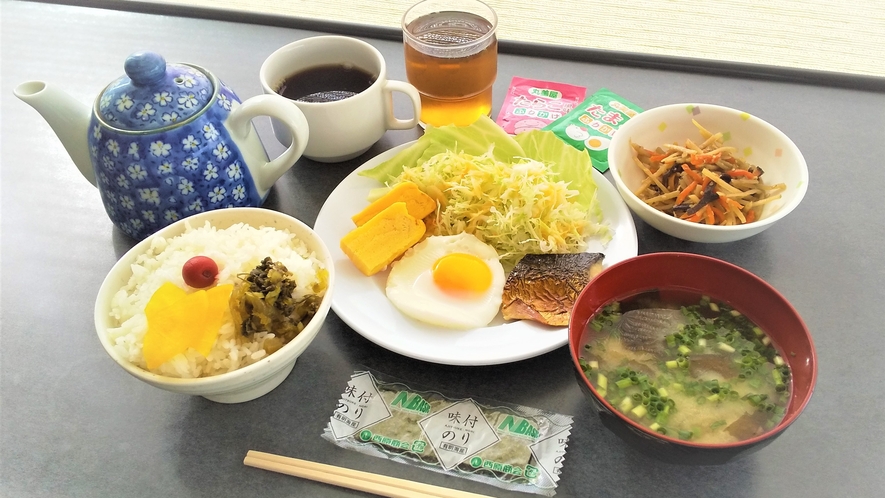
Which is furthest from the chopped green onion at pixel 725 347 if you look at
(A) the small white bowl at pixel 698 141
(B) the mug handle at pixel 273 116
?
(B) the mug handle at pixel 273 116

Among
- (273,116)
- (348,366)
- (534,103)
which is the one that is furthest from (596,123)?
(348,366)

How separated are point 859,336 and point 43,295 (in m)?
2.04

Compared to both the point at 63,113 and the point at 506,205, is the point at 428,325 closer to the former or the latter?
the point at 506,205

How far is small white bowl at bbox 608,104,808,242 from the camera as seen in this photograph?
1486mm

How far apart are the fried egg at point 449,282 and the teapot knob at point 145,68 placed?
28.3 inches

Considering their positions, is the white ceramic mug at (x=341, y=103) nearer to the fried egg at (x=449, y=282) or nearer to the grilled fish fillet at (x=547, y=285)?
the fried egg at (x=449, y=282)

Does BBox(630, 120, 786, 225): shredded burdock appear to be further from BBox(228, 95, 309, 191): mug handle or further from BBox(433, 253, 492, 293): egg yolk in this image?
BBox(228, 95, 309, 191): mug handle

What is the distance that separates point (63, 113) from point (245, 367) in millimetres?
873

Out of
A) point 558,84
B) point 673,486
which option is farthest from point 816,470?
point 558,84

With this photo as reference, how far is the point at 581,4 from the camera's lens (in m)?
2.53

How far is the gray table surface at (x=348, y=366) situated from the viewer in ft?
3.99

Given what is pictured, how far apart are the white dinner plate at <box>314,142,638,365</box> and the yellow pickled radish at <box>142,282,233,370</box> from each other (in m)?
0.28

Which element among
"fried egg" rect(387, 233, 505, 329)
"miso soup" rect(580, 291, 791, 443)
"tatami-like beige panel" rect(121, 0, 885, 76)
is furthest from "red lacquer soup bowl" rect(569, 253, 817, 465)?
"tatami-like beige panel" rect(121, 0, 885, 76)

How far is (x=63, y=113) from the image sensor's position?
150cm
